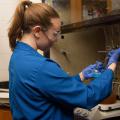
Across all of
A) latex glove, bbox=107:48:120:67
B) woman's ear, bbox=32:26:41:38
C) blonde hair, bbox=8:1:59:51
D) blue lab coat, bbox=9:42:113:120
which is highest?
blonde hair, bbox=8:1:59:51

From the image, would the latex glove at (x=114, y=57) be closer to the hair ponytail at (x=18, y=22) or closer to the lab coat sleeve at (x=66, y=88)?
the lab coat sleeve at (x=66, y=88)

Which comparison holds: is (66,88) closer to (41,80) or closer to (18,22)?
(41,80)

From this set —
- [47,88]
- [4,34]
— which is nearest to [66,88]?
[47,88]

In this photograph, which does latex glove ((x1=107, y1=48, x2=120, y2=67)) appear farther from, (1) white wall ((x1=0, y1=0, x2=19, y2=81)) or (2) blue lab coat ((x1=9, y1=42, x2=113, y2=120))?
(1) white wall ((x1=0, y1=0, x2=19, y2=81))

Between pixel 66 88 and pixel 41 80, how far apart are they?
104mm

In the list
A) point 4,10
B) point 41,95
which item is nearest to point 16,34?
point 41,95

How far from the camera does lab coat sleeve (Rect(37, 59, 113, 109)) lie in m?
1.12

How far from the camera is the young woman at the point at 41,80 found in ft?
3.68

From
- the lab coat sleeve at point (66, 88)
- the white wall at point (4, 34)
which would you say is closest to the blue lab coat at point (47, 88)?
the lab coat sleeve at point (66, 88)

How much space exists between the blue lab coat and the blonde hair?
0.08m

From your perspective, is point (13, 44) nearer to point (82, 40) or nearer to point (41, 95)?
point (41, 95)

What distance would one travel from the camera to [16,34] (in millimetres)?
1273

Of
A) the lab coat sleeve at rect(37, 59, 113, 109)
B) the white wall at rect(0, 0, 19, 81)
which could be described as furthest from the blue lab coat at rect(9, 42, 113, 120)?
the white wall at rect(0, 0, 19, 81)

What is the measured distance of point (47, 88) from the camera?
43.9 inches
